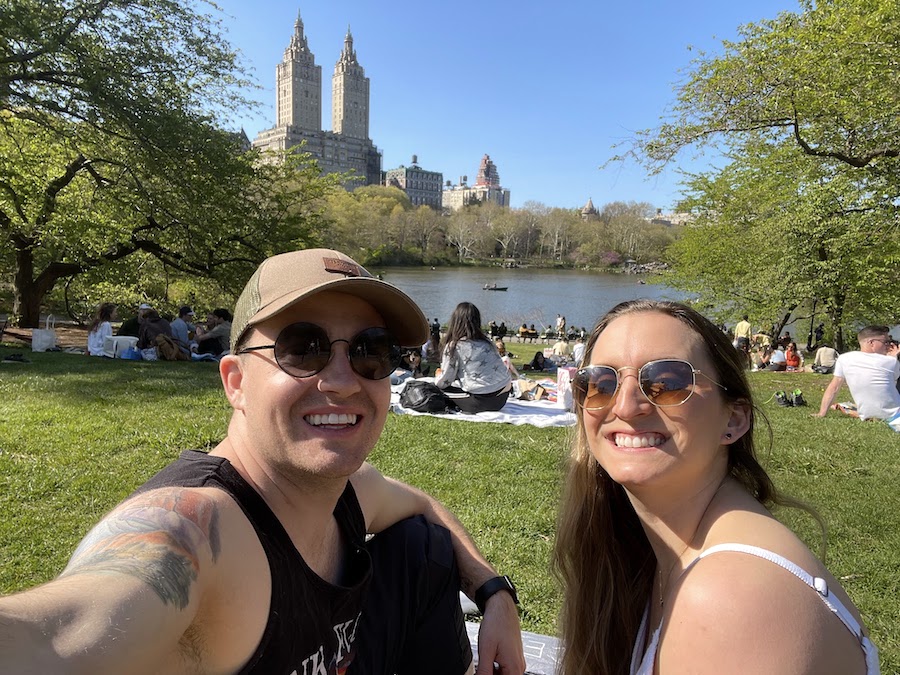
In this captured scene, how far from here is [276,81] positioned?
14950cm

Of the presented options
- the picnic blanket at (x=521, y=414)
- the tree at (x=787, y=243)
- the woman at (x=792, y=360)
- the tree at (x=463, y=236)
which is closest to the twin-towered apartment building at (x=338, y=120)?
the tree at (x=463, y=236)

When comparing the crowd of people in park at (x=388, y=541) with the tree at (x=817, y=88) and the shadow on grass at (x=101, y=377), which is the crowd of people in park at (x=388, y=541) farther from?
the tree at (x=817, y=88)

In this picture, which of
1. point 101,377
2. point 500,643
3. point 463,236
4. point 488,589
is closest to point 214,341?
point 101,377

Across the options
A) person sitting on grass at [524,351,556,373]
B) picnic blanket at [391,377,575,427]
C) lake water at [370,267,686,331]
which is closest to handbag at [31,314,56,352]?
picnic blanket at [391,377,575,427]

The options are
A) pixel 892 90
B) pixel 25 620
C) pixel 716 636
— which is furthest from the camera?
pixel 892 90

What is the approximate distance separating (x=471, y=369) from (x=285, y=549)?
18.8 feet

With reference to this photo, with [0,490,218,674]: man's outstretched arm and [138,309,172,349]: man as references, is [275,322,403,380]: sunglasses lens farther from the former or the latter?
[138,309,172,349]: man

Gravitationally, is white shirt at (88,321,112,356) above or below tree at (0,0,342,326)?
below

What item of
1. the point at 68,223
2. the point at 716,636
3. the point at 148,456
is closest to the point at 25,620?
the point at 716,636

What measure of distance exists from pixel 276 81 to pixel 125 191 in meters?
156

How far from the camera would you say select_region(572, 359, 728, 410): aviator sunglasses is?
1.60 metres

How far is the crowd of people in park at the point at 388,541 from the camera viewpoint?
3.50 feet

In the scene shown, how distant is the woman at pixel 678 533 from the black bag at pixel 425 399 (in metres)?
4.94

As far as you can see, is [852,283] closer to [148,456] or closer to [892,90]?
[892,90]
